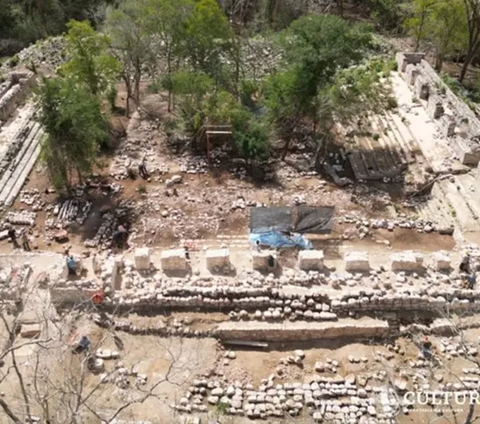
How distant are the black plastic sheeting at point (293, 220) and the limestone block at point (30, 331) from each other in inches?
374

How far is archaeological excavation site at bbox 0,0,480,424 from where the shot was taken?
17.0 m

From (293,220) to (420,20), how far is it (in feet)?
89.6

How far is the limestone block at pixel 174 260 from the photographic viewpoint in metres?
20.9

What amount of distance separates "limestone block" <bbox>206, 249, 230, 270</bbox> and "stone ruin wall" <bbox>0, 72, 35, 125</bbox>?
59.5 ft

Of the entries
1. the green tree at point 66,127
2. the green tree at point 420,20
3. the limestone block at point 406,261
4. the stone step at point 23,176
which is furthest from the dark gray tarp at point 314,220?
the green tree at point 420,20

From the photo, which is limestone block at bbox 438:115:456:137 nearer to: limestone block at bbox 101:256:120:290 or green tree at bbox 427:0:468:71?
green tree at bbox 427:0:468:71

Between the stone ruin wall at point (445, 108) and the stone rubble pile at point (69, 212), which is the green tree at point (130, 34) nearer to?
the stone rubble pile at point (69, 212)

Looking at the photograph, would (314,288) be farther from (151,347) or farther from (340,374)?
(151,347)

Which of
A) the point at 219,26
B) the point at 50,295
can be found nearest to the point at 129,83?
the point at 219,26

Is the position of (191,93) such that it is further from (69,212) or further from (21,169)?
(21,169)

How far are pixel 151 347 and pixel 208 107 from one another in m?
14.2

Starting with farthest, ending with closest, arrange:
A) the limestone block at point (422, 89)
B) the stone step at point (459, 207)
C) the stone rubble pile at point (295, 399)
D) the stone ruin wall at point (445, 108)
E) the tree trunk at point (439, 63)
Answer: the tree trunk at point (439, 63) → the limestone block at point (422, 89) → the stone ruin wall at point (445, 108) → the stone step at point (459, 207) → the stone rubble pile at point (295, 399)

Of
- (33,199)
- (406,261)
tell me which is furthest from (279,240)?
(33,199)

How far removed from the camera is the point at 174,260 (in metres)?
21.0
